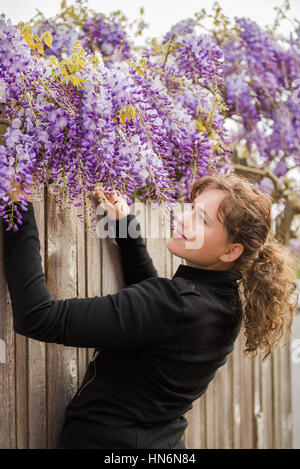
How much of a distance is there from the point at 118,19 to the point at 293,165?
1.51 metres

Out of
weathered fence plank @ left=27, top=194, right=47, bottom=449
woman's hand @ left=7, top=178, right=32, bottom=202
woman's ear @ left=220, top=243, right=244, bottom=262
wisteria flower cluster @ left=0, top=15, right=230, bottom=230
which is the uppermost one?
wisteria flower cluster @ left=0, top=15, right=230, bottom=230

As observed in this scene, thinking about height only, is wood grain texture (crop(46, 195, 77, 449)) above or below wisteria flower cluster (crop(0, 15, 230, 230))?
below

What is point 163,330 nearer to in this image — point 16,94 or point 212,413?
point 16,94

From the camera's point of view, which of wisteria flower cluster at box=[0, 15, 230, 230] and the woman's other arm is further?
the woman's other arm

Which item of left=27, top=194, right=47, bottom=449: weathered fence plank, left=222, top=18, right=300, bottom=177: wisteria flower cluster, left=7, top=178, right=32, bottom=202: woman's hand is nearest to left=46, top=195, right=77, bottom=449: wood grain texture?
left=27, top=194, right=47, bottom=449: weathered fence plank

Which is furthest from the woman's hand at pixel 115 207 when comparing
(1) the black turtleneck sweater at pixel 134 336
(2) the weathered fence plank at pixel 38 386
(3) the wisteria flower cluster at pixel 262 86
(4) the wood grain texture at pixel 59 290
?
(3) the wisteria flower cluster at pixel 262 86

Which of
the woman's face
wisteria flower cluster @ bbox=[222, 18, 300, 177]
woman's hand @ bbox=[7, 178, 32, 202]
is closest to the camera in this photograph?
woman's hand @ bbox=[7, 178, 32, 202]

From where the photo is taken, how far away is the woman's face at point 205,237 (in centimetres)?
154

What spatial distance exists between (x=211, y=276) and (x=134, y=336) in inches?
14.1

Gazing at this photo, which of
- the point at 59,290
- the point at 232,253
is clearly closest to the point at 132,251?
the point at 59,290

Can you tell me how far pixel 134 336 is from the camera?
1347 millimetres

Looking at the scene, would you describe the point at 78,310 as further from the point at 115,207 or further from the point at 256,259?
the point at 256,259

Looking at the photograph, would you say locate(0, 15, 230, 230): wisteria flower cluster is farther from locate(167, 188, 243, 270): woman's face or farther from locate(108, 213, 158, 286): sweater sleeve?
locate(108, 213, 158, 286): sweater sleeve

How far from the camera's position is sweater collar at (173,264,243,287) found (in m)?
1.54
